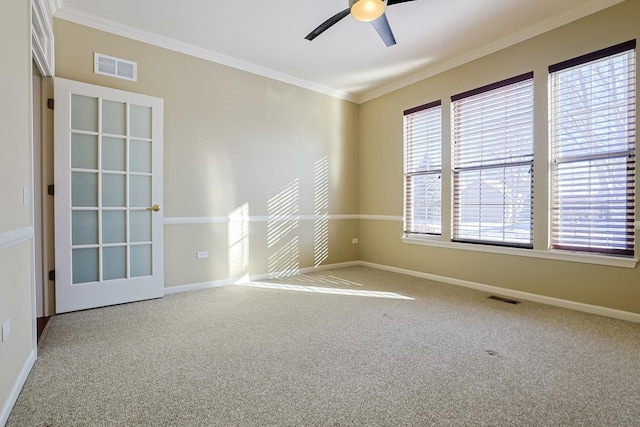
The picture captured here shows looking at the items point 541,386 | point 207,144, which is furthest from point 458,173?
point 207,144

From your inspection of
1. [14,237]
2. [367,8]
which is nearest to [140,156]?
[14,237]

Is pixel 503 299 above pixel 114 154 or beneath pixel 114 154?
beneath

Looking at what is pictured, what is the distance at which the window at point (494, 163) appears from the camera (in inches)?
137

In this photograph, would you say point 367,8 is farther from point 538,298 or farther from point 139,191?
point 538,298

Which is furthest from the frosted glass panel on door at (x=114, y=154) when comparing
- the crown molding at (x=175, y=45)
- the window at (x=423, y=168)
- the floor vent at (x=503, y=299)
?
the floor vent at (x=503, y=299)

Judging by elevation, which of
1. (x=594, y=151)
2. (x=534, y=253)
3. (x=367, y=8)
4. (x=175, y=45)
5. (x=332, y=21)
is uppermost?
(x=175, y=45)

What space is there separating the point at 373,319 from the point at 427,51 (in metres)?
3.22

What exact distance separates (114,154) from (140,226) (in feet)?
2.57

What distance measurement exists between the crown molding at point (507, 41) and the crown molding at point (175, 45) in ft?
3.78

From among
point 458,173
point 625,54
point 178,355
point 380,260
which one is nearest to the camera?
point 178,355

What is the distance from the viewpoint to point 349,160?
543 cm

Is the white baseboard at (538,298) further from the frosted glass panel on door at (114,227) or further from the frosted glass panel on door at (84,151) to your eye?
the frosted glass panel on door at (84,151)

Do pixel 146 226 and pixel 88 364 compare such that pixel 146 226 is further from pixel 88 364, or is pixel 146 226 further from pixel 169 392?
pixel 169 392

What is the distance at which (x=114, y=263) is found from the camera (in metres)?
3.23
